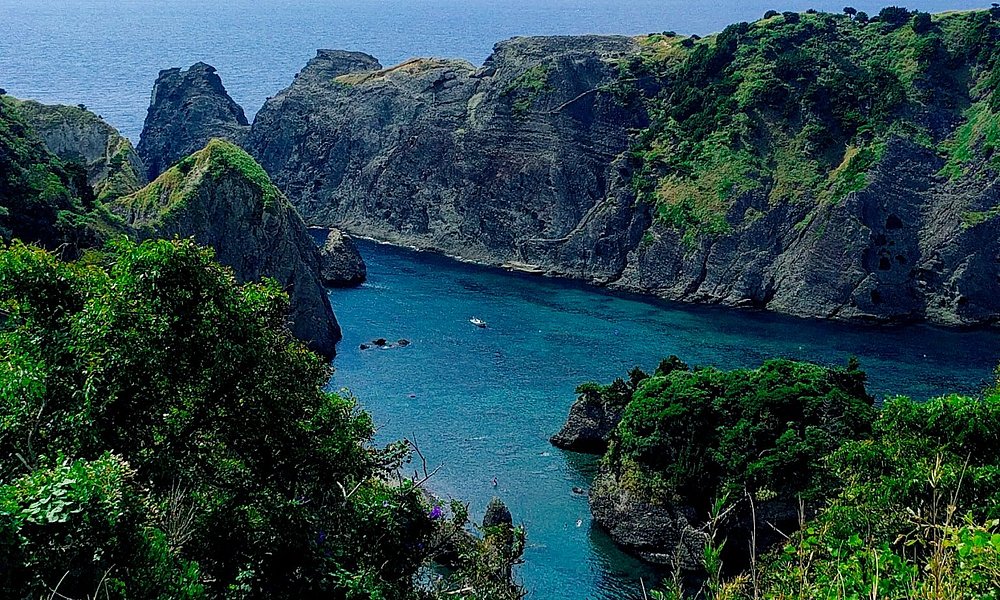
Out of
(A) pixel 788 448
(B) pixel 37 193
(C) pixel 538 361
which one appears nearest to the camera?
(A) pixel 788 448

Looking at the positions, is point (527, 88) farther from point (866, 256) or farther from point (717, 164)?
point (866, 256)

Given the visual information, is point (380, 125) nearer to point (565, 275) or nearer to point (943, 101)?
point (565, 275)

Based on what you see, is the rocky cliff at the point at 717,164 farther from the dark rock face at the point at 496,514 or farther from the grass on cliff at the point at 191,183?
the dark rock face at the point at 496,514

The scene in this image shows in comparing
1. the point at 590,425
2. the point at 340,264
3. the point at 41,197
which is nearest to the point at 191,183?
the point at 41,197

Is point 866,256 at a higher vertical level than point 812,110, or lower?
lower

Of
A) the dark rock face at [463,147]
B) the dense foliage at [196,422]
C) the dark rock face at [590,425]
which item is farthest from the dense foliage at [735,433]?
the dark rock face at [463,147]

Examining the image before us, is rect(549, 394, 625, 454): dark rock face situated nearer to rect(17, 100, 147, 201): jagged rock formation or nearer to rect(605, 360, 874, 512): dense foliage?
rect(605, 360, 874, 512): dense foliage
